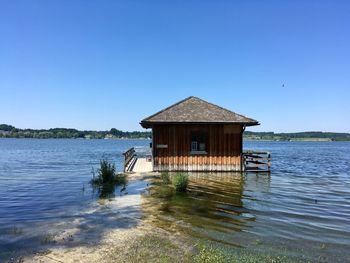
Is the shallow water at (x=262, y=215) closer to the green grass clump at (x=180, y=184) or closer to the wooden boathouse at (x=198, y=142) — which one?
the green grass clump at (x=180, y=184)

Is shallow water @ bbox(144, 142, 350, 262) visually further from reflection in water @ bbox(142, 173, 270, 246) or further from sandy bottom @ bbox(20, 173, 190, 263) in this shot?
sandy bottom @ bbox(20, 173, 190, 263)

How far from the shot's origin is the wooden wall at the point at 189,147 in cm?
2028

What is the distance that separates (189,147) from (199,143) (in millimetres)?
746

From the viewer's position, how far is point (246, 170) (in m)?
21.5

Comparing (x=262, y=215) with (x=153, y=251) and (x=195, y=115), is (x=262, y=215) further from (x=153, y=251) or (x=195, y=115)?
(x=195, y=115)

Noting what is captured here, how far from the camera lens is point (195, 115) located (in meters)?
20.5

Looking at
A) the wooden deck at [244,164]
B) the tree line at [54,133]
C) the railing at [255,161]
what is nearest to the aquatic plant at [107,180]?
the wooden deck at [244,164]

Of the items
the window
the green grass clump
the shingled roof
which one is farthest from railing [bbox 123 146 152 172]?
the green grass clump

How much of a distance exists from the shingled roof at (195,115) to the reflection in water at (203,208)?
3.94m

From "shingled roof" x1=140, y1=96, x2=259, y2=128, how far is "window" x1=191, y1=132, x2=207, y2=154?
1.20m

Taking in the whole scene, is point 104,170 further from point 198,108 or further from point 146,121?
Answer: point 198,108

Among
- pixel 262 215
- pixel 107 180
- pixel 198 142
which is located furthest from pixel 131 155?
pixel 262 215

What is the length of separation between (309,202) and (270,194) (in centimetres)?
186

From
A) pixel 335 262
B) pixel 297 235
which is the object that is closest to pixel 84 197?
pixel 297 235
